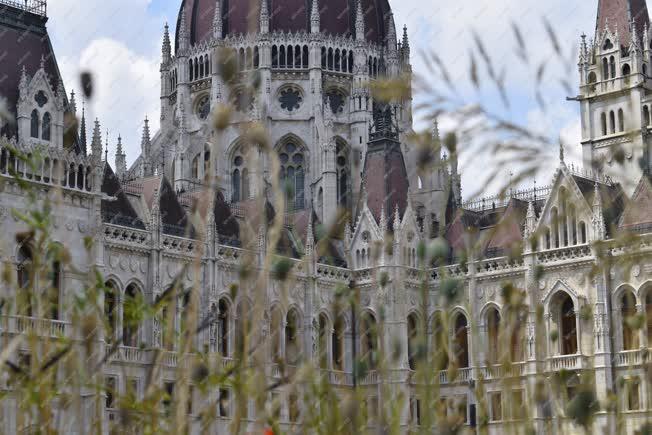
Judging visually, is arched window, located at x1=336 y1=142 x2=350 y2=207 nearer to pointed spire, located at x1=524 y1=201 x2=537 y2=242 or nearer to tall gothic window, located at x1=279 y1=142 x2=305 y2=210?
tall gothic window, located at x1=279 y1=142 x2=305 y2=210

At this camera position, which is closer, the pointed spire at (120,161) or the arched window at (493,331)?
the arched window at (493,331)

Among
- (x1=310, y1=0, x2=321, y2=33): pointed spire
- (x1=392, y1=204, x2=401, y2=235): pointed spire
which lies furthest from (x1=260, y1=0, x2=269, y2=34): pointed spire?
(x1=392, y1=204, x2=401, y2=235): pointed spire

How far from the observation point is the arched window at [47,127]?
121 feet

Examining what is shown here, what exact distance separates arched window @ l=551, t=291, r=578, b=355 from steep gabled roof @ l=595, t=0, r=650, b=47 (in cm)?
1071

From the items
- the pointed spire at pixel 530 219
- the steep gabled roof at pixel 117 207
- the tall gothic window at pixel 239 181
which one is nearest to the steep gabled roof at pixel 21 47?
the steep gabled roof at pixel 117 207

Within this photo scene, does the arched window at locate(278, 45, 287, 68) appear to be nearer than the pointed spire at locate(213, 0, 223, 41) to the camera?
No

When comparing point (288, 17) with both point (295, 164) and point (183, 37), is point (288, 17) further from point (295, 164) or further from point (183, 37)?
point (295, 164)

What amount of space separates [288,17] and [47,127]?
26.7 meters

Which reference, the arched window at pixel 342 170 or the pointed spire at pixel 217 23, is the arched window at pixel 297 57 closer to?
the pointed spire at pixel 217 23

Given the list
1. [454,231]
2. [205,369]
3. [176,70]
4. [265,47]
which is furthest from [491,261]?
[205,369]

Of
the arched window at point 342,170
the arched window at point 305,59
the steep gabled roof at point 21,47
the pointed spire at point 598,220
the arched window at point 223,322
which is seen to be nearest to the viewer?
the steep gabled roof at point 21,47

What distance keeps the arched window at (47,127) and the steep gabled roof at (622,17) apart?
22.9m

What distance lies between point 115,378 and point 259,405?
33.7 m

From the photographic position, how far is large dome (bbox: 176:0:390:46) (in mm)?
61656
